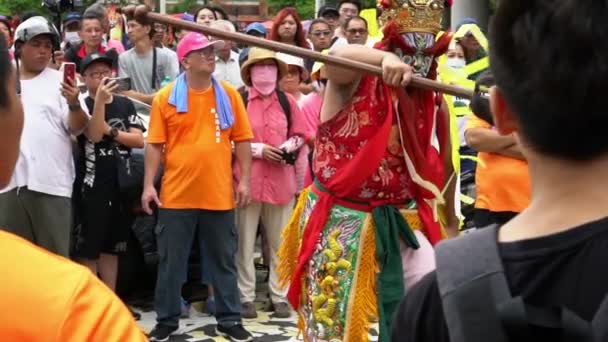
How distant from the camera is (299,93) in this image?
829 centimetres

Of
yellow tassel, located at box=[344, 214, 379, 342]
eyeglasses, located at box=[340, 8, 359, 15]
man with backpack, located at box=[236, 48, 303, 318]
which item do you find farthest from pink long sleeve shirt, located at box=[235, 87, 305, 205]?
eyeglasses, located at box=[340, 8, 359, 15]

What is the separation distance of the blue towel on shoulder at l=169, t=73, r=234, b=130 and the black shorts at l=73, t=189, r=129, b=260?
0.71 metres

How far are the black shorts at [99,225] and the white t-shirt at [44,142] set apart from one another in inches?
12.3

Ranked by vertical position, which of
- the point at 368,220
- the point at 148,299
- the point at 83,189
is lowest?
the point at 148,299

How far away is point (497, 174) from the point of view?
582 cm

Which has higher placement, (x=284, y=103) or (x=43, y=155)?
(x=284, y=103)

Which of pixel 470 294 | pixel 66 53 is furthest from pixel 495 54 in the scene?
pixel 66 53

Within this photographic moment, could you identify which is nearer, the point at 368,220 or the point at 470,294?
the point at 470,294

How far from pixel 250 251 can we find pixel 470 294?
5759 mm

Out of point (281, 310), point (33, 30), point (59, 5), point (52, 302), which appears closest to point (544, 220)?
point (52, 302)

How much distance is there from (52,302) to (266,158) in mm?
5737

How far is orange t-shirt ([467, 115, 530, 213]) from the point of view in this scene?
5.75 meters

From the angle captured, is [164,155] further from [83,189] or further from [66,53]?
[66,53]

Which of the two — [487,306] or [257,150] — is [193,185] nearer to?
[257,150]
